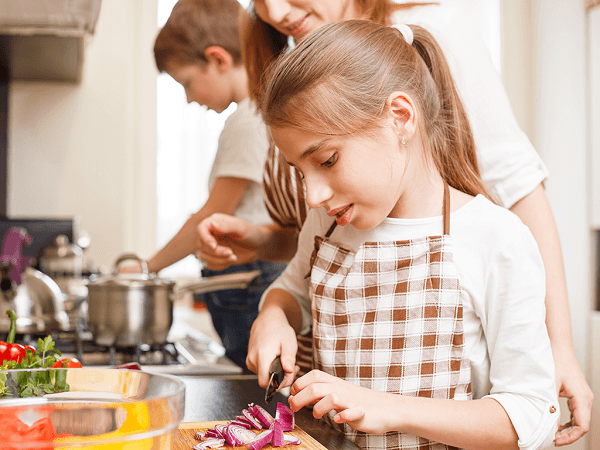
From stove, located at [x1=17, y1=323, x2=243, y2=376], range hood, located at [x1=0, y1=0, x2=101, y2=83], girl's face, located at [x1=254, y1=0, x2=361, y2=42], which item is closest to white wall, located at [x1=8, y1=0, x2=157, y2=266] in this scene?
range hood, located at [x1=0, y1=0, x2=101, y2=83]

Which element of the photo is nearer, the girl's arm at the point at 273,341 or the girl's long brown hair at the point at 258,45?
the girl's arm at the point at 273,341

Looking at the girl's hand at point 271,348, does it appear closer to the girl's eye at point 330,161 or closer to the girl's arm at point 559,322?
the girl's eye at point 330,161

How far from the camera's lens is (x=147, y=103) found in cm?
312

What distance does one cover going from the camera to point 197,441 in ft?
2.10

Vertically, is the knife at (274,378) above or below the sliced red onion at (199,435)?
above

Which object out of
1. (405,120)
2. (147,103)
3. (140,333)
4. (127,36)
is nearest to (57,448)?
(405,120)

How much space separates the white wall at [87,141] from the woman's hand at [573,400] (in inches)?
85.7

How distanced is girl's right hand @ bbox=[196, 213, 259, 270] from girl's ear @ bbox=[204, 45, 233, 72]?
1.80 feet

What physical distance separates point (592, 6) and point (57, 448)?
240 centimetres

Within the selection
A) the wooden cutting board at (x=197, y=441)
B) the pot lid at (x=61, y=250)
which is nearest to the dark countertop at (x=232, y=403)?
the wooden cutting board at (x=197, y=441)

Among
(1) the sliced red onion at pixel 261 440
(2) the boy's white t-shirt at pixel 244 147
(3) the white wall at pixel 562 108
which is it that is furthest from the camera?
(3) the white wall at pixel 562 108

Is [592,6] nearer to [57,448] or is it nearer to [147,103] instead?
[147,103]

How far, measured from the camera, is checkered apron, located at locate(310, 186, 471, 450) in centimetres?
76

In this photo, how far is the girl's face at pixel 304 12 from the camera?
0.99 m
